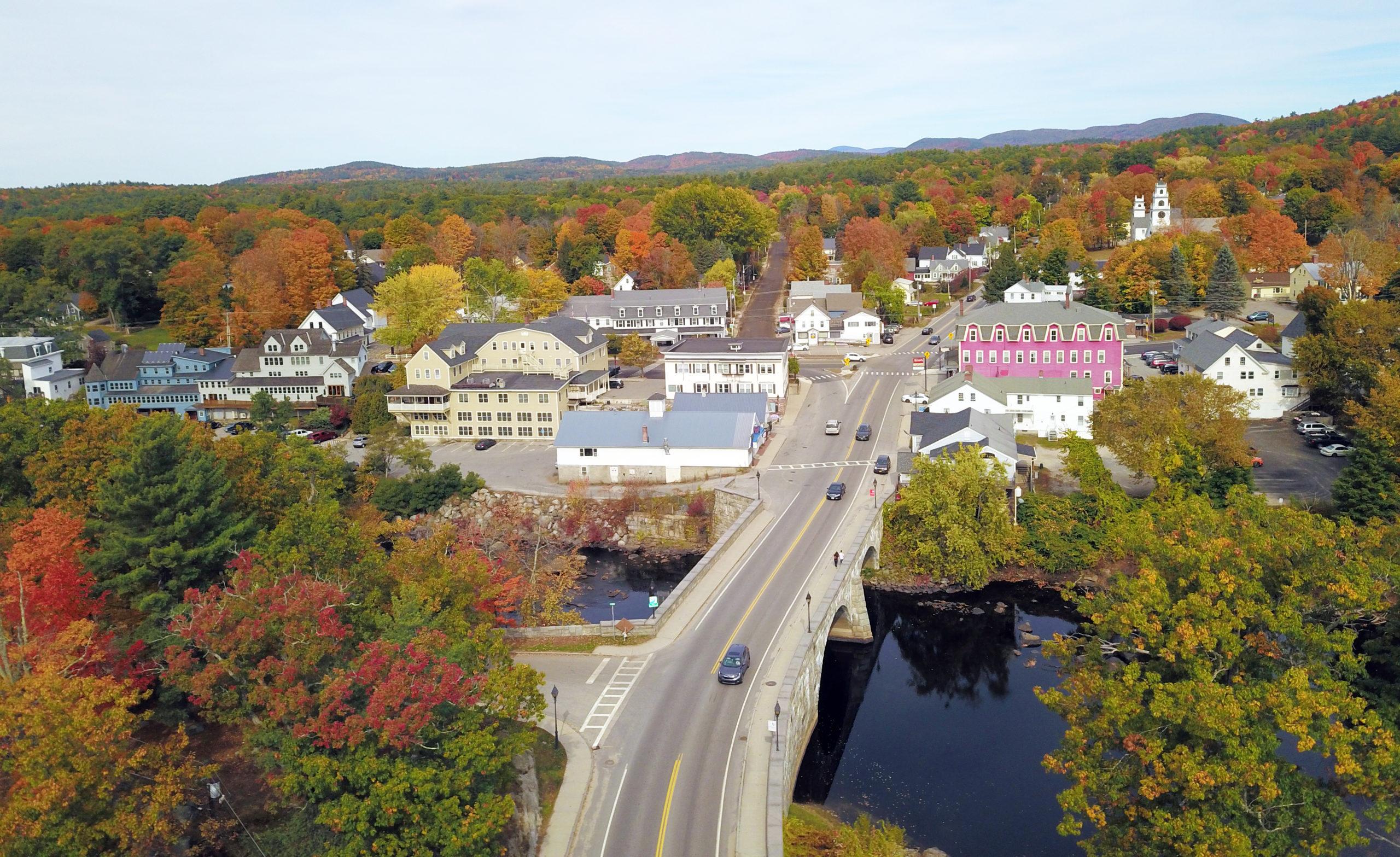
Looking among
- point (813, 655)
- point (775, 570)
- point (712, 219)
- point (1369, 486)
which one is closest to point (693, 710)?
point (813, 655)

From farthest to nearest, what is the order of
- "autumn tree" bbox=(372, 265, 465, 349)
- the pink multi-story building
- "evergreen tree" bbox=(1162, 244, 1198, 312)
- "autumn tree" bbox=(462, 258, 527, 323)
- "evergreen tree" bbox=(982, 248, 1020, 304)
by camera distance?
"evergreen tree" bbox=(982, 248, 1020, 304)
"autumn tree" bbox=(462, 258, 527, 323)
"evergreen tree" bbox=(1162, 244, 1198, 312)
"autumn tree" bbox=(372, 265, 465, 349)
the pink multi-story building

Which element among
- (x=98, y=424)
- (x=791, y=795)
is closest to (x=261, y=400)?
(x=98, y=424)

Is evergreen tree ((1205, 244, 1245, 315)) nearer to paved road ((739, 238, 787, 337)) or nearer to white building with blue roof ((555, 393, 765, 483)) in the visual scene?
paved road ((739, 238, 787, 337))

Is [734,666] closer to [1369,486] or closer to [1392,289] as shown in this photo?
[1369,486]

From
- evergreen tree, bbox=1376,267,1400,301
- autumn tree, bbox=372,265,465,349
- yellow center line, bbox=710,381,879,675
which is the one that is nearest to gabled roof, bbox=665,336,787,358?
yellow center line, bbox=710,381,879,675

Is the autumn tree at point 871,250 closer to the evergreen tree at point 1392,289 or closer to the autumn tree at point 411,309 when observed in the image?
the autumn tree at point 411,309
